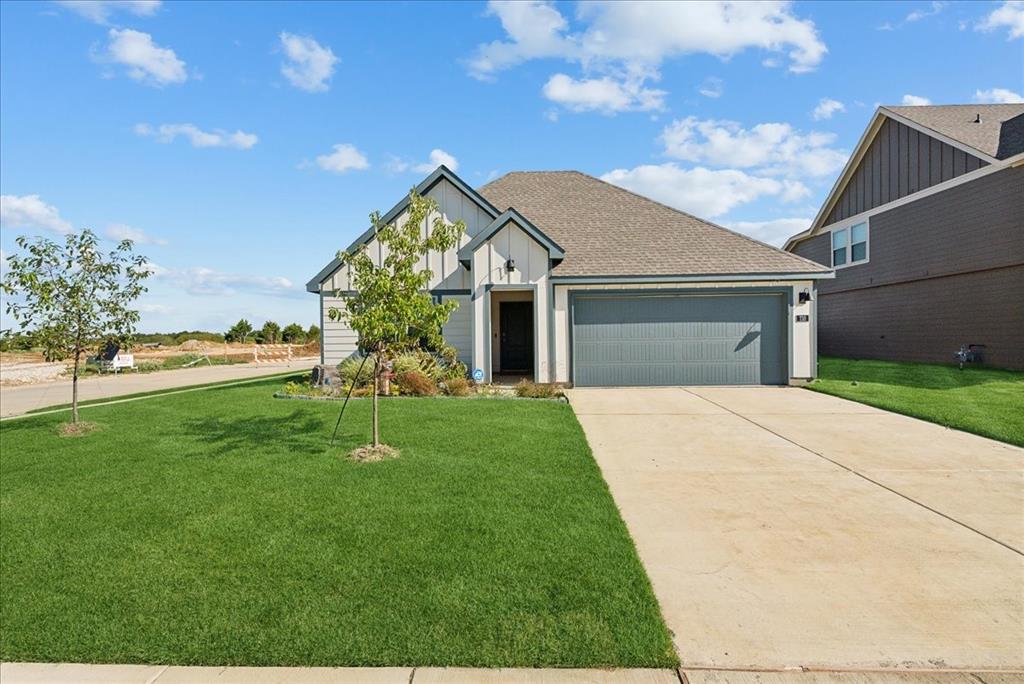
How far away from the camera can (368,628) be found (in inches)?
116

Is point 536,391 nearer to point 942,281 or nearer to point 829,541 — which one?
point 829,541

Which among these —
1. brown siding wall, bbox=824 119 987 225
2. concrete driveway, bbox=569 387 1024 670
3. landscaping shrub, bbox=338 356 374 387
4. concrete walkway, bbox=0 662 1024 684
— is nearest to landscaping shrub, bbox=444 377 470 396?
landscaping shrub, bbox=338 356 374 387

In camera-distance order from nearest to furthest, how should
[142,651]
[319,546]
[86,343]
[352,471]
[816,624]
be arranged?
[142,651] → [816,624] → [319,546] → [352,471] → [86,343]

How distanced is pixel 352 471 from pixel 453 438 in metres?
1.76

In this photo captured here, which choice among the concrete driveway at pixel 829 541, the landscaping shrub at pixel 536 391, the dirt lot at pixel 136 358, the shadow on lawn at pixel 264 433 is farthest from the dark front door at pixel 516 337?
the dirt lot at pixel 136 358

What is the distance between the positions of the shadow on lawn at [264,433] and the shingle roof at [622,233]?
704 centimetres

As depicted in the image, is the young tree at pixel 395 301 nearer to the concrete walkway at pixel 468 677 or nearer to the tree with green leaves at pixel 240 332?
the concrete walkway at pixel 468 677

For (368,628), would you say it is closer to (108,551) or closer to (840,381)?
(108,551)

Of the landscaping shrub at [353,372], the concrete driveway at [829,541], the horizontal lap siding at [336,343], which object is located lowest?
the concrete driveway at [829,541]

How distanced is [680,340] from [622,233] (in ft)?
11.8

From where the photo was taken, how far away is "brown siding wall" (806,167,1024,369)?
13.9m

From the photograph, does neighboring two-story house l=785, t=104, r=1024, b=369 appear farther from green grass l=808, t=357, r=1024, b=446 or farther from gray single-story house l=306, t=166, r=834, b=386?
gray single-story house l=306, t=166, r=834, b=386

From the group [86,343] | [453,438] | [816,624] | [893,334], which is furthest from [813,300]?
[86,343]

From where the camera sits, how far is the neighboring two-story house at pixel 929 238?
46.2ft
